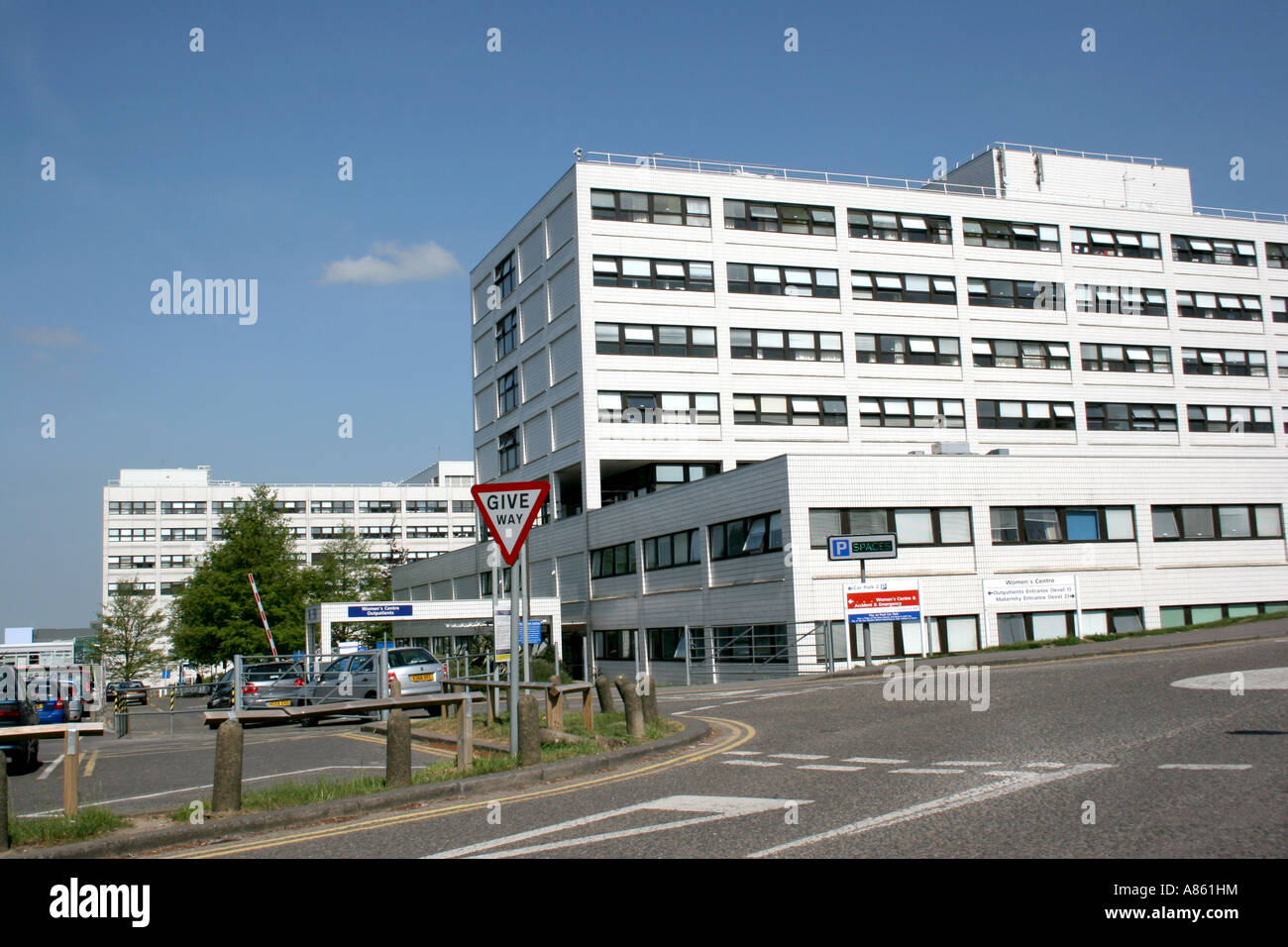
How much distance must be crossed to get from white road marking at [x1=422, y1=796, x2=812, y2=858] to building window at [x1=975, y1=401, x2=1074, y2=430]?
1649 inches

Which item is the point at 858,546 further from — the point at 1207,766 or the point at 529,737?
the point at 1207,766

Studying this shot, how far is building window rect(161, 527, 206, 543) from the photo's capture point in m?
108

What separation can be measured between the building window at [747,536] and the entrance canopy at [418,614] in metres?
6.88

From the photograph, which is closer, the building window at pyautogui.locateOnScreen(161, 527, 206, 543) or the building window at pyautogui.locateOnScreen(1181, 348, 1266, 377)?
the building window at pyautogui.locateOnScreen(1181, 348, 1266, 377)

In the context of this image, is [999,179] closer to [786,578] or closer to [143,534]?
[786,578]

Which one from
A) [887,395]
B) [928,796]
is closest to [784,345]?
[887,395]

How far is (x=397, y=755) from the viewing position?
1037cm

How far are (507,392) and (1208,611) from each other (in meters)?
32.4

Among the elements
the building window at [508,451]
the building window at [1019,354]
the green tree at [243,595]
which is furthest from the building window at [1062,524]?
the green tree at [243,595]

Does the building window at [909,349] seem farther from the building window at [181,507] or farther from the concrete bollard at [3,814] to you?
the building window at [181,507]

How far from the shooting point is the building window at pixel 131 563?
105m

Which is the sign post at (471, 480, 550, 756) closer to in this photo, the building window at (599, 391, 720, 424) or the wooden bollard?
the wooden bollard

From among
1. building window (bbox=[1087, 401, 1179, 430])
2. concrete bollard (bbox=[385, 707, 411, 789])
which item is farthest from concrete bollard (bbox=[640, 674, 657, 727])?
building window (bbox=[1087, 401, 1179, 430])
